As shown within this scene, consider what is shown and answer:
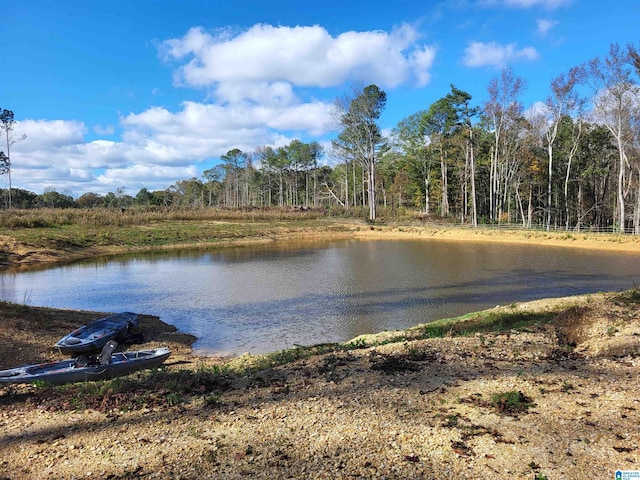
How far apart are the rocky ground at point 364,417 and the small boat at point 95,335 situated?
2.71 m

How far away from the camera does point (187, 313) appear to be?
15.0 meters

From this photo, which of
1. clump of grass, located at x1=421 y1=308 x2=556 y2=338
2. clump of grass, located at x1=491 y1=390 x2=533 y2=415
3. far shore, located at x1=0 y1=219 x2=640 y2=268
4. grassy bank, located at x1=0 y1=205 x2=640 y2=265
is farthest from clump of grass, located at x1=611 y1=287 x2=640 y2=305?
grassy bank, located at x1=0 y1=205 x2=640 y2=265

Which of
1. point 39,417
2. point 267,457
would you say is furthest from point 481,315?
point 39,417

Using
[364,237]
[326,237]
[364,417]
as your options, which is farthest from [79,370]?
[364,237]

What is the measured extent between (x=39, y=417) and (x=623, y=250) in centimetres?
3603

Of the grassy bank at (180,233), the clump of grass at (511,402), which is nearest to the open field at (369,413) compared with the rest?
the clump of grass at (511,402)

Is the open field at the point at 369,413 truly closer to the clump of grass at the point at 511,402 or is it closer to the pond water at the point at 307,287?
the clump of grass at the point at 511,402

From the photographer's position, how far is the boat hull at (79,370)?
705 cm

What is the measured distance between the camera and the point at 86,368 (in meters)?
7.54

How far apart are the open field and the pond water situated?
12.7 feet

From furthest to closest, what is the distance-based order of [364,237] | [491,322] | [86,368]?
[364,237]
[491,322]
[86,368]

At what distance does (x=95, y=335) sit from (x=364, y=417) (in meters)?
7.93

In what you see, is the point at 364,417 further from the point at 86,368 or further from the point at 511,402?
the point at 86,368

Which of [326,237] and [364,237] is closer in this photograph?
[364,237]
